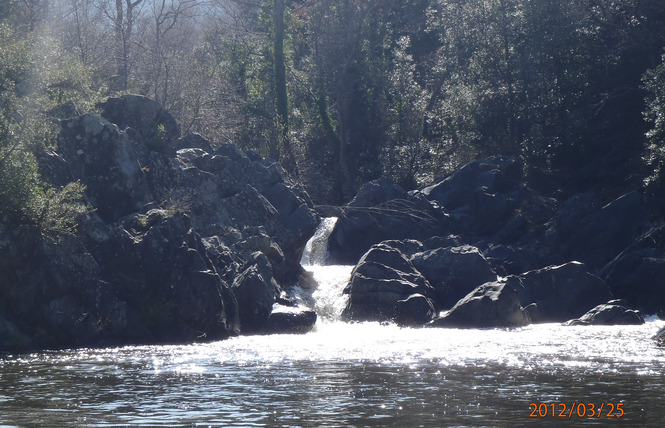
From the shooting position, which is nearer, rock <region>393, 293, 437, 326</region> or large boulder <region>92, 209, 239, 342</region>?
large boulder <region>92, 209, 239, 342</region>

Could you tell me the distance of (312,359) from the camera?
19156 mm

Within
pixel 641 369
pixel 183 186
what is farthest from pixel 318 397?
pixel 183 186

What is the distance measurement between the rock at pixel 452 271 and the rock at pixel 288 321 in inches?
220

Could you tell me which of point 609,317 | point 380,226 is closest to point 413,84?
Answer: point 380,226

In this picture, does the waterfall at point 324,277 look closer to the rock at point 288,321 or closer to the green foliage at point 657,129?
the rock at point 288,321

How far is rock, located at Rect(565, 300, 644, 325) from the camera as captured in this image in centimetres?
2612

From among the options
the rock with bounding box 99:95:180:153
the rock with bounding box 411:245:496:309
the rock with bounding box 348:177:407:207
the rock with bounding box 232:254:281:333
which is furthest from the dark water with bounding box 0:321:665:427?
the rock with bounding box 348:177:407:207

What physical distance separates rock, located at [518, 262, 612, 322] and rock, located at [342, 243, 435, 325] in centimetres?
359

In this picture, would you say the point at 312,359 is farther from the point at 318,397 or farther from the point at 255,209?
the point at 255,209

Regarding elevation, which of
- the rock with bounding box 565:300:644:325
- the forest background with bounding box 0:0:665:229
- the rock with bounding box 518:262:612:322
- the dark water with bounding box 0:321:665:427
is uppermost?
the forest background with bounding box 0:0:665:229

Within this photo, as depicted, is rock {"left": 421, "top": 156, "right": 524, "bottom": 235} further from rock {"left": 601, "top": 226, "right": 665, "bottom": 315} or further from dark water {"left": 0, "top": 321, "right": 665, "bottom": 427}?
dark water {"left": 0, "top": 321, "right": 665, "bottom": 427}

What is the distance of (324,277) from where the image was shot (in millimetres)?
31609

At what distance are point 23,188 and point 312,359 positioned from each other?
9.07 meters

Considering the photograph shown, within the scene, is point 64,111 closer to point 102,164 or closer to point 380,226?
point 102,164
